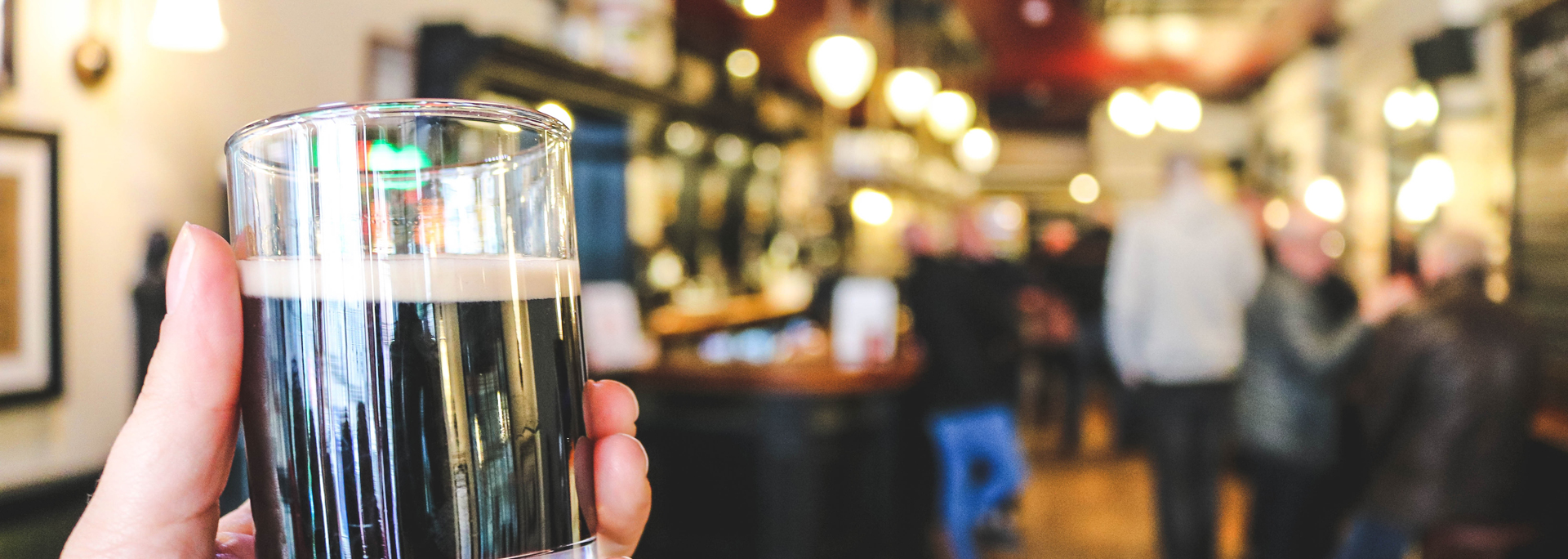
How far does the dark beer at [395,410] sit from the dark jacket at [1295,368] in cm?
334

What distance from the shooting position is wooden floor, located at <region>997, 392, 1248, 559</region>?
446 cm

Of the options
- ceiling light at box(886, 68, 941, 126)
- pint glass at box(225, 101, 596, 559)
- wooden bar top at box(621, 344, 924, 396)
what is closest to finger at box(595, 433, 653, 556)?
pint glass at box(225, 101, 596, 559)

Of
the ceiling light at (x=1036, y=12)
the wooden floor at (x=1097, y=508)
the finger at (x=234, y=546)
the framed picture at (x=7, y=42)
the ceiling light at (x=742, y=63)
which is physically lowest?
the wooden floor at (x=1097, y=508)

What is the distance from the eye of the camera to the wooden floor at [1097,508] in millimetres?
4465

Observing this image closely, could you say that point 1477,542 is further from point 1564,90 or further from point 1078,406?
point 1078,406

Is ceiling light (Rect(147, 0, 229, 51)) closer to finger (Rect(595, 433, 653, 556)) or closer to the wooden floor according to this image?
finger (Rect(595, 433, 653, 556))

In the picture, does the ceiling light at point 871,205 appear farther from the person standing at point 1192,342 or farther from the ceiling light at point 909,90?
the person standing at point 1192,342

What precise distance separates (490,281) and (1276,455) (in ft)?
11.6

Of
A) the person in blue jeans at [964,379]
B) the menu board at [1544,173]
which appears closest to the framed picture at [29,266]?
A: the person in blue jeans at [964,379]

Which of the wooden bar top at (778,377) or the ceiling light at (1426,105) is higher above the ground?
the ceiling light at (1426,105)

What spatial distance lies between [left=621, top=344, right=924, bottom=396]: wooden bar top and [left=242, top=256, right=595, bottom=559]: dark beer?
122 inches

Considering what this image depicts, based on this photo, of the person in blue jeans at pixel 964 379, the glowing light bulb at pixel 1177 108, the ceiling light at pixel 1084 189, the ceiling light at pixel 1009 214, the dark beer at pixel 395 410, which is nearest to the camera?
the dark beer at pixel 395 410

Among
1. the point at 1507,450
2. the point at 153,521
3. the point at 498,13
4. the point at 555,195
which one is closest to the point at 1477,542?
the point at 1507,450

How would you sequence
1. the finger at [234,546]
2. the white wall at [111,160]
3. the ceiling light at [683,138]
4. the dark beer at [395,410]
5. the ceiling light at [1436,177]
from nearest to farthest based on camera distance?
the dark beer at [395,410] < the finger at [234,546] < the white wall at [111,160] < the ceiling light at [1436,177] < the ceiling light at [683,138]
